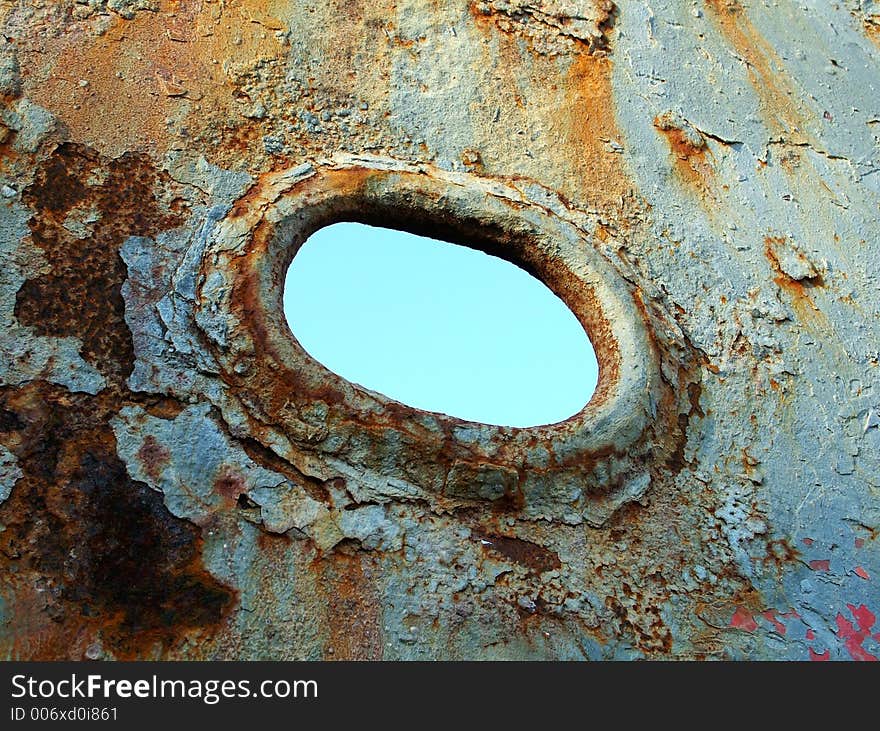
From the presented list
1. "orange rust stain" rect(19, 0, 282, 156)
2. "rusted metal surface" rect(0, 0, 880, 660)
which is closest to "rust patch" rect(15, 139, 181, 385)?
"rusted metal surface" rect(0, 0, 880, 660)

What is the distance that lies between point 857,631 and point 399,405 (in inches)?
53.2

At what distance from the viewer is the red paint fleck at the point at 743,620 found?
95.3 inches

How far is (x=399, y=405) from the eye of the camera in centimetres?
247

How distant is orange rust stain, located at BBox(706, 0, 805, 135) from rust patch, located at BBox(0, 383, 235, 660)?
2756 mm

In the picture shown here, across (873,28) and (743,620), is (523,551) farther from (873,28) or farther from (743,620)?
(873,28)

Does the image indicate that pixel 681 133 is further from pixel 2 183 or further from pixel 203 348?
pixel 2 183

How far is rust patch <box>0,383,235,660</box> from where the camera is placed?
1.97 meters

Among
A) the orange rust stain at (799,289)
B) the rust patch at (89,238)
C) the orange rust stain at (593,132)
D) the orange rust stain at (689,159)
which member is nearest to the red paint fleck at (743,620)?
the orange rust stain at (799,289)

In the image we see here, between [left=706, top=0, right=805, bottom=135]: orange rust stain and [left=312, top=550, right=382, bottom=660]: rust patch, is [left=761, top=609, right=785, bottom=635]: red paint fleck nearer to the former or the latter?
[left=312, top=550, right=382, bottom=660]: rust patch

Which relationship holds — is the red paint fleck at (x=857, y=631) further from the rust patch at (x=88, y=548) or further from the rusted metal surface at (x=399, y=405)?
the rust patch at (x=88, y=548)

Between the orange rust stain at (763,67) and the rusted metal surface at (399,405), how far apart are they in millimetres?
27

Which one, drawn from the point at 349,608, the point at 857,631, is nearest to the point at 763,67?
the point at 857,631

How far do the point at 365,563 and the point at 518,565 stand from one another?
1.28 ft

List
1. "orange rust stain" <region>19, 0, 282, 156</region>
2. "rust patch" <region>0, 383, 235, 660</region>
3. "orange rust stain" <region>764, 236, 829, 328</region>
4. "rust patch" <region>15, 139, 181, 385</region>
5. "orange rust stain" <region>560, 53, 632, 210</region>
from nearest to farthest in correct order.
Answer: "rust patch" <region>0, 383, 235, 660</region>
"rust patch" <region>15, 139, 181, 385</region>
"orange rust stain" <region>19, 0, 282, 156</region>
"orange rust stain" <region>764, 236, 829, 328</region>
"orange rust stain" <region>560, 53, 632, 210</region>
